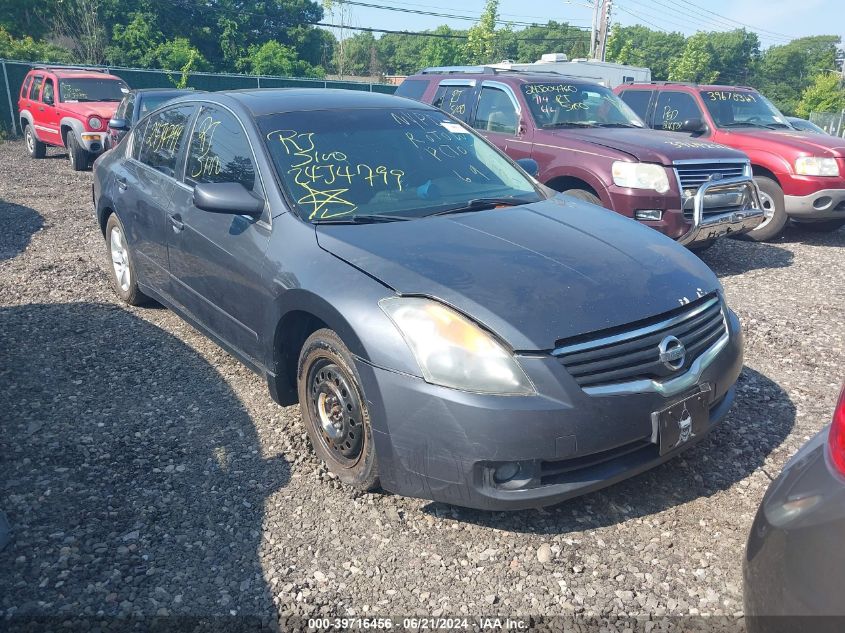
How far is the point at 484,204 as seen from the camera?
3.86m

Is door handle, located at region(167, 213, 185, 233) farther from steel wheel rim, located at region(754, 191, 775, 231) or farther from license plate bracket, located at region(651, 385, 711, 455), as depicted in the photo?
steel wheel rim, located at region(754, 191, 775, 231)

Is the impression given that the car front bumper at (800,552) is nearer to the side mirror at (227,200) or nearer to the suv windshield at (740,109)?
the side mirror at (227,200)

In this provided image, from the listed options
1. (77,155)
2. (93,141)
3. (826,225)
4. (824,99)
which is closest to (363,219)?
(826,225)

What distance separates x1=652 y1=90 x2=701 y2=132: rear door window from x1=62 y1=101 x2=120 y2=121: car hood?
1049cm

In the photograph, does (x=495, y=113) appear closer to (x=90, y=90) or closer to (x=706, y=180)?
(x=706, y=180)

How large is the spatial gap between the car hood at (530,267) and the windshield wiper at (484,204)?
0.29ft

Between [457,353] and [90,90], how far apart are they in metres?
15.7

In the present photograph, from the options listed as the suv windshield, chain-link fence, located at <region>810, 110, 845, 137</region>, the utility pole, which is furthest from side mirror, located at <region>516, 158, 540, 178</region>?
chain-link fence, located at <region>810, 110, 845, 137</region>

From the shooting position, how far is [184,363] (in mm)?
4656

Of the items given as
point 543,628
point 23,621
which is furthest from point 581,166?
point 23,621

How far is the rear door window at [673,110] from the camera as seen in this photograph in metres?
9.43

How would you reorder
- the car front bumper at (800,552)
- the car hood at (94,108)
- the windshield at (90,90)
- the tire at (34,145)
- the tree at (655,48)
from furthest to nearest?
1. the tree at (655,48)
2. the tire at (34,145)
3. the windshield at (90,90)
4. the car hood at (94,108)
5. the car front bumper at (800,552)

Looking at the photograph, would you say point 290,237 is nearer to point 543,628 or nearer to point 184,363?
point 184,363

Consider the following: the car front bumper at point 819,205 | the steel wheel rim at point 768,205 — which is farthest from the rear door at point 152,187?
the car front bumper at point 819,205
